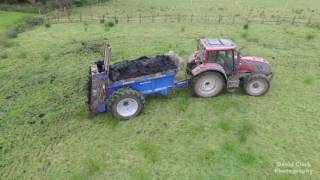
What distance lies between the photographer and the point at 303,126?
29.3ft

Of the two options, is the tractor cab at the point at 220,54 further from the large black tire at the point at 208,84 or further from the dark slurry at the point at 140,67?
the dark slurry at the point at 140,67

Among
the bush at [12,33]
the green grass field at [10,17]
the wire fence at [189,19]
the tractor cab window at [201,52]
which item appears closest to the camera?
the tractor cab window at [201,52]

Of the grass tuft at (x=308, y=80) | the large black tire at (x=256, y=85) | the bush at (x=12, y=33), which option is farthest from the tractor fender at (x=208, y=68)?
the bush at (x=12, y=33)

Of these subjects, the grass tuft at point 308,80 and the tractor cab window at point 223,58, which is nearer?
the tractor cab window at point 223,58

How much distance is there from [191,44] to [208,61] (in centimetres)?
615

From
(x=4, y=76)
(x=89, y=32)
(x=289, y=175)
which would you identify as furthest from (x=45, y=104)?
(x=89, y=32)

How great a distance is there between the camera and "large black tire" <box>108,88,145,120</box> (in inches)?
352

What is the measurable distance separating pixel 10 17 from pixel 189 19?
1393 centimetres

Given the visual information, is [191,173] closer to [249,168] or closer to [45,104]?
[249,168]

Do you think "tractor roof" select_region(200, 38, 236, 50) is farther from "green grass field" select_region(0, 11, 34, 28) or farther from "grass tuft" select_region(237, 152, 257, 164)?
"green grass field" select_region(0, 11, 34, 28)

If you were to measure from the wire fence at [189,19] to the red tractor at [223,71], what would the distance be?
11.0 metres

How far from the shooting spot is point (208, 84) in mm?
10234

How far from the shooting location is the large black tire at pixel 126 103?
352 inches

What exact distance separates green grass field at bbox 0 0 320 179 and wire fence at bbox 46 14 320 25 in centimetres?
733
